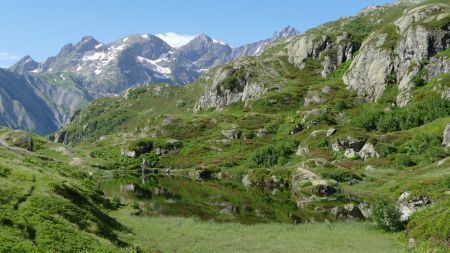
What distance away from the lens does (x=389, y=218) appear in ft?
216

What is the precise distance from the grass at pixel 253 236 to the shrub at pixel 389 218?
1.33 metres

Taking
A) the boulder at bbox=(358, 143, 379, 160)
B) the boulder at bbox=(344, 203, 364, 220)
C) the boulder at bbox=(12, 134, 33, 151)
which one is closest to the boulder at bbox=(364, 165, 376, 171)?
the boulder at bbox=(358, 143, 379, 160)

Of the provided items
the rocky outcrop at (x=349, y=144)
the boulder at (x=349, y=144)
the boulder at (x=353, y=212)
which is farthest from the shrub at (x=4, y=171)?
the rocky outcrop at (x=349, y=144)

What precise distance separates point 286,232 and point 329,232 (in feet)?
21.3

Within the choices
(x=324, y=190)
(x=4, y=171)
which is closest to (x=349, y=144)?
(x=324, y=190)

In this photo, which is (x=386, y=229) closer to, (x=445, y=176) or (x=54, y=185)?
(x=445, y=176)

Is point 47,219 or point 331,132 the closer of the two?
point 47,219

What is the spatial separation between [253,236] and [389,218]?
19.8 metres

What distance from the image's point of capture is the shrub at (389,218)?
65500 millimetres

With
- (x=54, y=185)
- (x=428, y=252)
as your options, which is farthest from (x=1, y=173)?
(x=428, y=252)

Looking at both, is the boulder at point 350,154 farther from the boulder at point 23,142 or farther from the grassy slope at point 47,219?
the boulder at point 23,142

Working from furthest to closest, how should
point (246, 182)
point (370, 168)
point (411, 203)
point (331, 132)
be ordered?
point (331, 132) → point (246, 182) → point (370, 168) → point (411, 203)

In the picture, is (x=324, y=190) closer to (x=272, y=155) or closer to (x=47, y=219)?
(x=272, y=155)

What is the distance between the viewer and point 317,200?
112375mm
